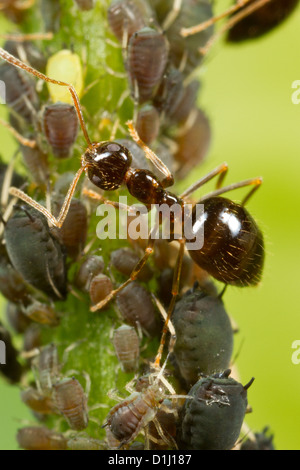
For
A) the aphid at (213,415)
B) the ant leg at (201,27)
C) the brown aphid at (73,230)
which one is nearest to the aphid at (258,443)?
the aphid at (213,415)

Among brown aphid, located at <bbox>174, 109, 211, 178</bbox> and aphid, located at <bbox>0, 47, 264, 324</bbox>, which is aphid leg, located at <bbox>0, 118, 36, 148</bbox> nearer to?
aphid, located at <bbox>0, 47, 264, 324</bbox>

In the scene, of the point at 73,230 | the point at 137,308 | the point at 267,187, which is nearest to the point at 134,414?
the point at 137,308

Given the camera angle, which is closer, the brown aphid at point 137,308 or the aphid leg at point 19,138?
the brown aphid at point 137,308

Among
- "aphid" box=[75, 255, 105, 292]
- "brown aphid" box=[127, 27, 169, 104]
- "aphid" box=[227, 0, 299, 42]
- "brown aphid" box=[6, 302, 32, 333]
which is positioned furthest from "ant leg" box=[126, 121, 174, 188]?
"aphid" box=[227, 0, 299, 42]

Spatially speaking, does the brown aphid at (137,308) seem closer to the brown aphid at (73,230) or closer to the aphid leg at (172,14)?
the brown aphid at (73,230)

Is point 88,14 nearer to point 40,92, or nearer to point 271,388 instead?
point 40,92

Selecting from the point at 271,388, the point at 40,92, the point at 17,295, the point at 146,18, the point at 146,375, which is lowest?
the point at 271,388

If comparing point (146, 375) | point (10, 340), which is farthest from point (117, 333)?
point (10, 340)
